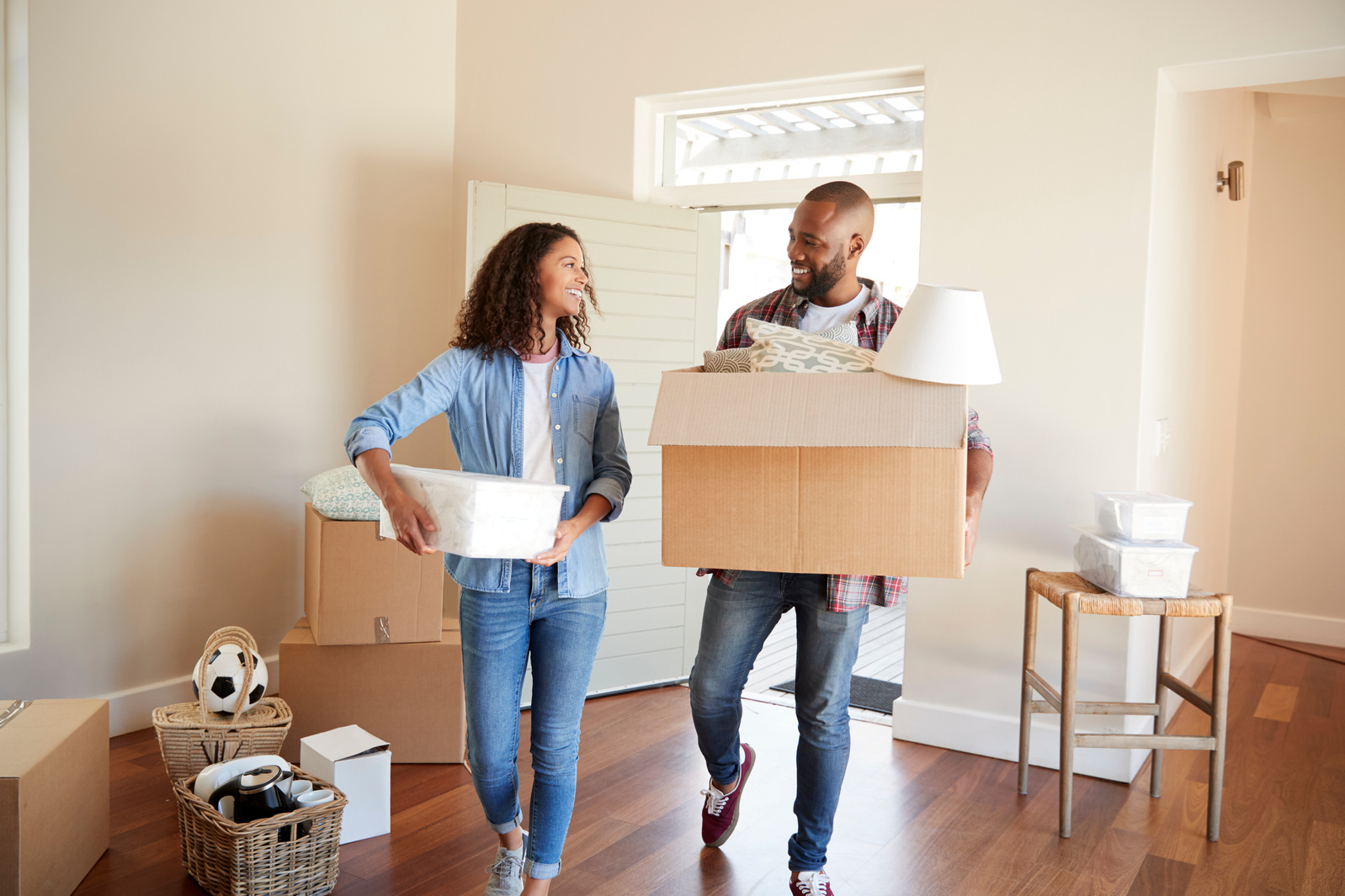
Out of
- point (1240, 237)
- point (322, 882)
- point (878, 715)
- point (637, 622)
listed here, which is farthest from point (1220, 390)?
point (322, 882)

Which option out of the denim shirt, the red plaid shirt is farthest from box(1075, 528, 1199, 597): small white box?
the denim shirt

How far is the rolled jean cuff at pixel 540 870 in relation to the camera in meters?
1.74

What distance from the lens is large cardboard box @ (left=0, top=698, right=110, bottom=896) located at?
1.77 metres

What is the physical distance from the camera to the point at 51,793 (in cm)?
189

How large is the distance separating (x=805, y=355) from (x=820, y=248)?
398 mm

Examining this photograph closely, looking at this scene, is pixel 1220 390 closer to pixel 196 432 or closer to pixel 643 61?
pixel 643 61

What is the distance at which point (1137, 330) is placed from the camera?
8.75ft

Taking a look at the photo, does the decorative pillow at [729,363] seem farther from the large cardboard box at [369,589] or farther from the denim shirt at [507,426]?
the large cardboard box at [369,589]

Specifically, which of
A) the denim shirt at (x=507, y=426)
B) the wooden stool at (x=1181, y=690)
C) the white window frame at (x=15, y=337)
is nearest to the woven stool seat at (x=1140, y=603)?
the wooden stool at (x=1181, y=690)

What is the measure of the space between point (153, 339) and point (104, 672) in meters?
0.99

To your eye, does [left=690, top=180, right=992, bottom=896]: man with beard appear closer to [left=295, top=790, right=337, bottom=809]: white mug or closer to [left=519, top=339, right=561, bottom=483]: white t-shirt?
[left=519, top=339, right=561, bottom=483]: white t-shirt

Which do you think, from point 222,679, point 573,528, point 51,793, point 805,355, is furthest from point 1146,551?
point 51,793

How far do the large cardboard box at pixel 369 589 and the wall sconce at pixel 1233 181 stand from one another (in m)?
3.12

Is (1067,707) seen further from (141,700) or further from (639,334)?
(141,700)
